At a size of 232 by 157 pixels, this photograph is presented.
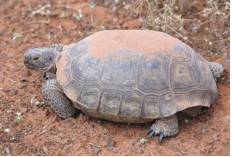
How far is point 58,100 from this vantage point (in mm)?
5137

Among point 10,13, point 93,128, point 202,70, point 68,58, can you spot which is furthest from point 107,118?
point 10,13

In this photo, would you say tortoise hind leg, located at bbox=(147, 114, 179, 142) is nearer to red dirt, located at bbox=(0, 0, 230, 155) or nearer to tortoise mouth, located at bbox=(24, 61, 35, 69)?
red dirt, located at bbox=(0, 0, 230, 155)

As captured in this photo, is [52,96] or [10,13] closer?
[52,96]

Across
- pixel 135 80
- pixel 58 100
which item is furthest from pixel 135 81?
pixel 58 100

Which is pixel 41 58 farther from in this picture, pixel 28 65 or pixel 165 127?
pixel 165 127

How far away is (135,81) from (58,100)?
0.98 meters

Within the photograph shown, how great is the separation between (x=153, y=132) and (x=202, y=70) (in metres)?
0.91

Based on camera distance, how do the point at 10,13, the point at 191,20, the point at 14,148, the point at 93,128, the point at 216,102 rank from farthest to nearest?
the point at 10,13, the point at 191,20, the point at 216,102, the point at 93,128, the point at 14,148

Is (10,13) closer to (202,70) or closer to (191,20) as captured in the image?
(191,20)

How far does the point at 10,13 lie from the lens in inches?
280

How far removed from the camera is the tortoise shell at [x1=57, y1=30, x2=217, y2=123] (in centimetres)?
473

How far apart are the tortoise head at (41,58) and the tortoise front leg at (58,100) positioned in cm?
37

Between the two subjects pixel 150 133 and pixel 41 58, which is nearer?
pixel 150 133

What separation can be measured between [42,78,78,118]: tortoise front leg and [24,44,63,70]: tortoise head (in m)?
0.37
